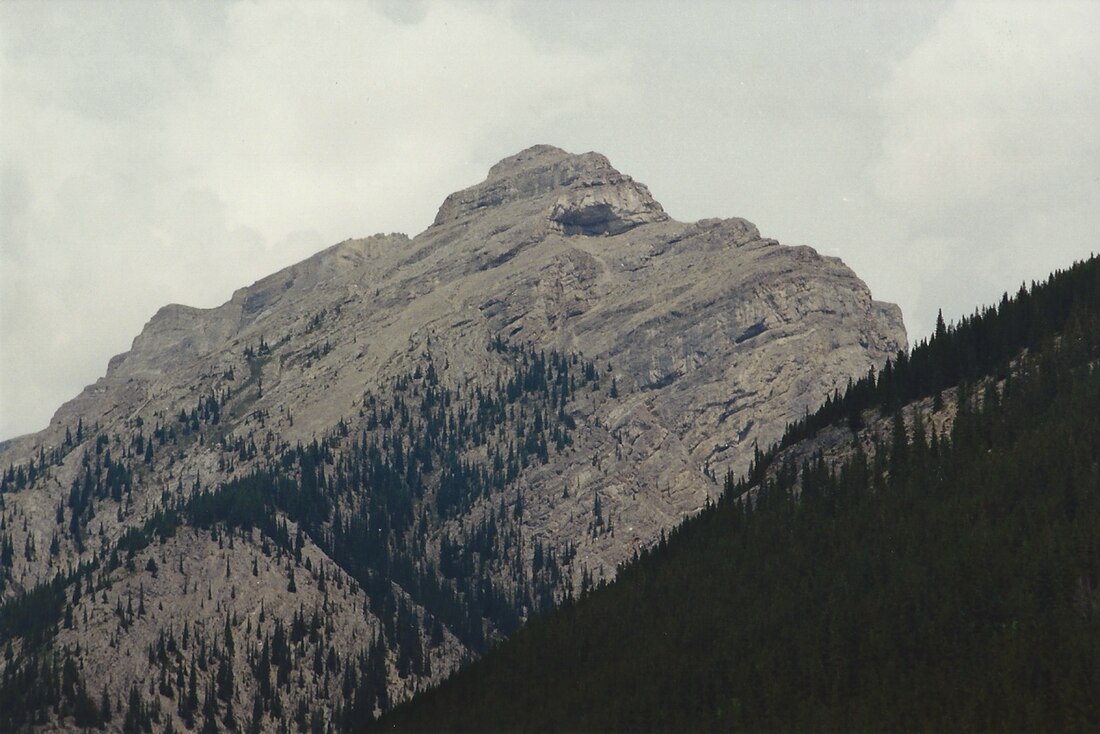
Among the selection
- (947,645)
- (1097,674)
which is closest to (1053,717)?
(1097,674)

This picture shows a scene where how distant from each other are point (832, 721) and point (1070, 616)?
29700mm

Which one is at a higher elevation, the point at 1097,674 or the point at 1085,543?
the point at 1085,543

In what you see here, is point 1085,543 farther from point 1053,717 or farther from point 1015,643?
point 1053,717

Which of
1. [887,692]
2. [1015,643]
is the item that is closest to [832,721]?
[887,692]

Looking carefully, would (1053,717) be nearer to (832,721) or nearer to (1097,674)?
(1097,674)

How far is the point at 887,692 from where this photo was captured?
647 ft

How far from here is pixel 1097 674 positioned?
179m

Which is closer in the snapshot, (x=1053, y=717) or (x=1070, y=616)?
(x=1053, y=717)

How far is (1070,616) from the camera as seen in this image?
19100 cm

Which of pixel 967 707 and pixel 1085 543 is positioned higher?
pixel 1085 543

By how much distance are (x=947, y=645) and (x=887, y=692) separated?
30.4 ft

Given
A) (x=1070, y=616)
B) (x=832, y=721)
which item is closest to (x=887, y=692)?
(x=832, y=721)

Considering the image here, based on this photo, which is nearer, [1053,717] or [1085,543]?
[1053,717]

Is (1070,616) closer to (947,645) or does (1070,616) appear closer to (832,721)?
(947,645)
